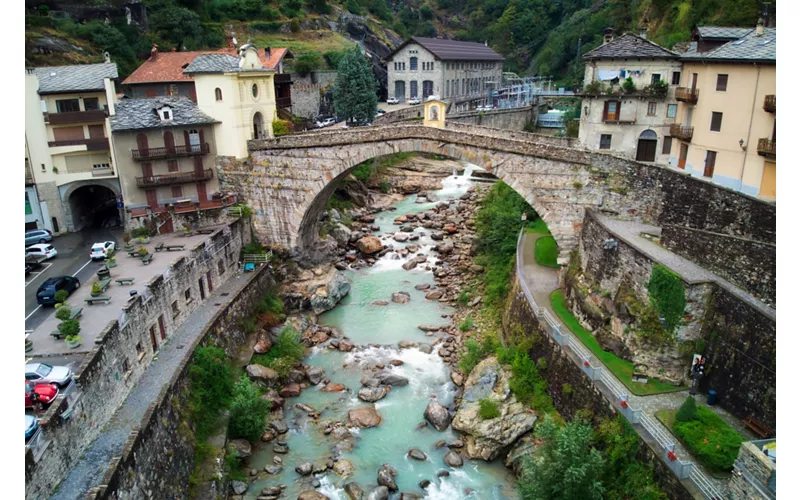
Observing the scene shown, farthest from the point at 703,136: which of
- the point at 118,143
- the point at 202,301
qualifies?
the point at 118,143

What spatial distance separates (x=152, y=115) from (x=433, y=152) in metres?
14.5

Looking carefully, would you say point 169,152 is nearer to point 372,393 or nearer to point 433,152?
point 433,152

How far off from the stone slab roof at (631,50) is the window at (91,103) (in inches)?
1035

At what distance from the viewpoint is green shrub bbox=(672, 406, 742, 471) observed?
14000 millimetres

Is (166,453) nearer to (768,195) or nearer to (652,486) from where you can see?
(652,486)

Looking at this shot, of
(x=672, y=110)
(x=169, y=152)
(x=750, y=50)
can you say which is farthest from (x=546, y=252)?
(x=169, y=152)

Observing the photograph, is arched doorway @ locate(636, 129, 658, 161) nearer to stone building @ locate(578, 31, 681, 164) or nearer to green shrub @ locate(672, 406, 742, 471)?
stone building @ locate(578, 31, 681, 164)

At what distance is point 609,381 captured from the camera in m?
17.5

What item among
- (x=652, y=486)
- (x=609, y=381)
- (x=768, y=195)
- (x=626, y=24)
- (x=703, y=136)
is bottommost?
(x=652, y=486)

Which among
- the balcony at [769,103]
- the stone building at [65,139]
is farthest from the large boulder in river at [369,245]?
the balcony at [769,103]

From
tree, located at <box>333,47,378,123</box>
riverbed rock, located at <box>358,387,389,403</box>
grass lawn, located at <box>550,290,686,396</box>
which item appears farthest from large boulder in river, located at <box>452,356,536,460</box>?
→ tree, located at <box>333,47,378,123</box>

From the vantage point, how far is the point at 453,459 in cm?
1916

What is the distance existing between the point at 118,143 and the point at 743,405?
28268 mm

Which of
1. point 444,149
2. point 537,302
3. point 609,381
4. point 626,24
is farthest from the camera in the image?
point 626,24
